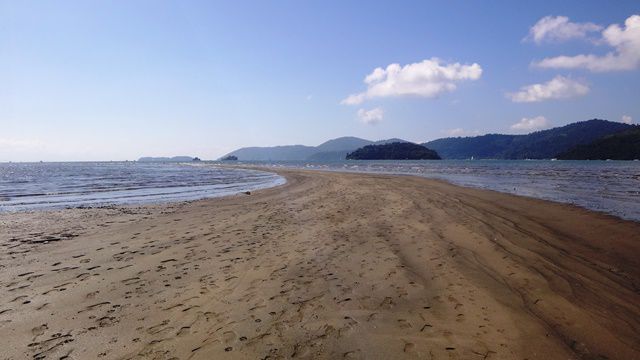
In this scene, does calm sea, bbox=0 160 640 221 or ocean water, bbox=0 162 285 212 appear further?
ocean water, bbox=0 162 285 212

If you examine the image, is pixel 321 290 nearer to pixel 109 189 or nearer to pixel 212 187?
pixel 212 187

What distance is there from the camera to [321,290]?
23.5ft

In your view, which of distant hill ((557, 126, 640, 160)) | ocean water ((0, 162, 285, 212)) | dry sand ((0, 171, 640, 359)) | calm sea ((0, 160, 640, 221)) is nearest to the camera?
dry sand ((0, 171, 640, 359))

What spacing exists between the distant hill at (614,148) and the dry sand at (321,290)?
162801mm

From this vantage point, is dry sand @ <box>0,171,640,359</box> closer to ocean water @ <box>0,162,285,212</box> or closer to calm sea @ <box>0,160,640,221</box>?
calm sea @ <box>0,160,640,221</box>

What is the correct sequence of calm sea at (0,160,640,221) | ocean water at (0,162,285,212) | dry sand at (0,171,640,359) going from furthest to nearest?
ocean water at (0,162,285,212)
calm sea at (0,160,640,221)
dry sand at (0,171,640,359)

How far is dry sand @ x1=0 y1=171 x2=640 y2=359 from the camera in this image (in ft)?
16.7

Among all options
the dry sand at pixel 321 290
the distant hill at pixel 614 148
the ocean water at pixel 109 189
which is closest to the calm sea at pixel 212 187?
the ocean water at pixel 109 189

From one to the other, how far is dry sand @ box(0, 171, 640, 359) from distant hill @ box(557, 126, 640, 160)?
163 meters

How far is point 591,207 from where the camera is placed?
1889 centimetres

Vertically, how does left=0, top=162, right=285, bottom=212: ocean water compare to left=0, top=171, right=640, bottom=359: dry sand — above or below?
above

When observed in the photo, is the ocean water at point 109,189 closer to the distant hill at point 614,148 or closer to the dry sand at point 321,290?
the dry sand at point 321,290

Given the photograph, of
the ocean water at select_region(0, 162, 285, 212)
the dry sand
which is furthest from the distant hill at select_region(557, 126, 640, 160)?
the dry sand

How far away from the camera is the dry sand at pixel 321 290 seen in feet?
16.7
